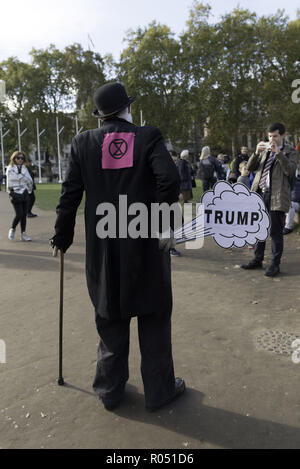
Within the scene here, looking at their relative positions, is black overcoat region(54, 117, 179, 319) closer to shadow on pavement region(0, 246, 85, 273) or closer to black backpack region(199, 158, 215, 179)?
shadow on pavement region(0, 246, 85, 273)

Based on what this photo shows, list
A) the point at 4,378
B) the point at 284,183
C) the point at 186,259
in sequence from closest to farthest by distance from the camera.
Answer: the point at 4,378 → the point at 284,183 → the point at 186,259

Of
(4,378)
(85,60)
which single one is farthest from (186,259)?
(85,60)

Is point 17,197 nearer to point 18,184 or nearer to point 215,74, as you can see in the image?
point 18,184

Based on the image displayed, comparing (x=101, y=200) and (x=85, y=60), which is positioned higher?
(x=85, y=60)

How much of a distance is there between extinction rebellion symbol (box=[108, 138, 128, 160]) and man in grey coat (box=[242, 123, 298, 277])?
3.73 meters

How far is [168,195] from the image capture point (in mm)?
3076

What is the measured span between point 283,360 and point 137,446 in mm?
1685

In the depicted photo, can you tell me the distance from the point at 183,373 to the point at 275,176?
→ 3.65 metres

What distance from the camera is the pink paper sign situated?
3100 millimetres

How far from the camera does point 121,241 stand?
3211 millimetres

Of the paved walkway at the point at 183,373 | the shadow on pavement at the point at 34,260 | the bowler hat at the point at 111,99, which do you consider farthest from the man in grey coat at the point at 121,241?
the shadow on pavement at the point at 34,260

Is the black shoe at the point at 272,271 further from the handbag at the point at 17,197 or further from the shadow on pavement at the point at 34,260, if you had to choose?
the handbag at the point at 17,197

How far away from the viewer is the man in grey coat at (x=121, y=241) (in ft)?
10.2

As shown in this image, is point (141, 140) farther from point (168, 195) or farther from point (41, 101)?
point (41, 101)
